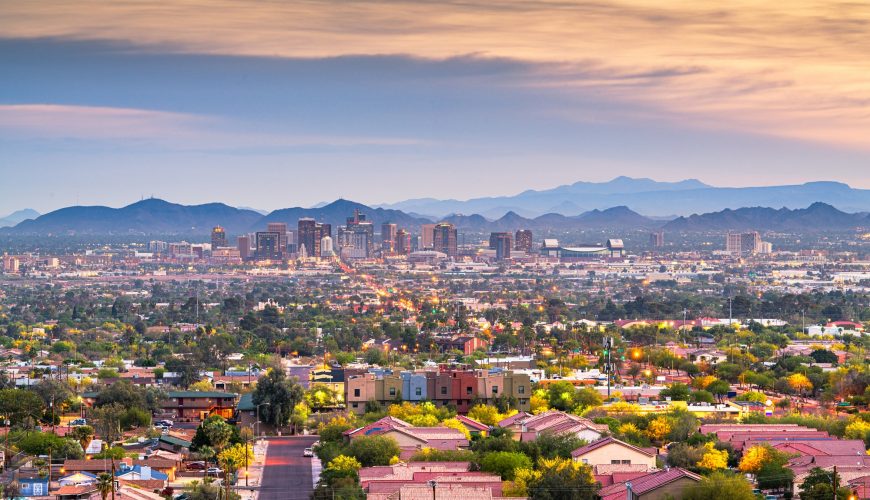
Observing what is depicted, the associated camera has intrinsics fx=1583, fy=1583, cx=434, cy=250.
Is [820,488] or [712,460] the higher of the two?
[820,488]

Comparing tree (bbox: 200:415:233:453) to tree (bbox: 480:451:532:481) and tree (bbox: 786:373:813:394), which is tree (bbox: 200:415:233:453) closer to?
tree (bbox: 480:451:532:481)

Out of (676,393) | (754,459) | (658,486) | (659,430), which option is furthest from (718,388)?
(658,486)

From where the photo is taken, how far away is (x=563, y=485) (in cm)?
3894

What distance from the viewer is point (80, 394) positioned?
68438 mm

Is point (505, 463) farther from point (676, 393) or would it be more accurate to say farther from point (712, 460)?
point (676, 393)

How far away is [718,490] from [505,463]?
7829mm

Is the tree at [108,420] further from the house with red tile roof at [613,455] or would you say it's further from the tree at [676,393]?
the tree at [676,393]

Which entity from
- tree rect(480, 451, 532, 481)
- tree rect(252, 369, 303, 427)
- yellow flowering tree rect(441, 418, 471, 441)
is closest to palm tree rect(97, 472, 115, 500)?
tree rect(480, 451, 532, 481)

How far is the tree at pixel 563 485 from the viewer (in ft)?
126

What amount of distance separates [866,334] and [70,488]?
7618 centimetres

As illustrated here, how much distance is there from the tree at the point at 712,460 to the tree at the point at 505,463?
504cm

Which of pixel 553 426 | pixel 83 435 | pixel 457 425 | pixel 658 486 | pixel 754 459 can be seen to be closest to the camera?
pixel 658 486

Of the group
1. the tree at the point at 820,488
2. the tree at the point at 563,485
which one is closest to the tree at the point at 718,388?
the tree at the point at 820,488

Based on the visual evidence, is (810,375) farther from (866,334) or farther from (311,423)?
(866,334)
